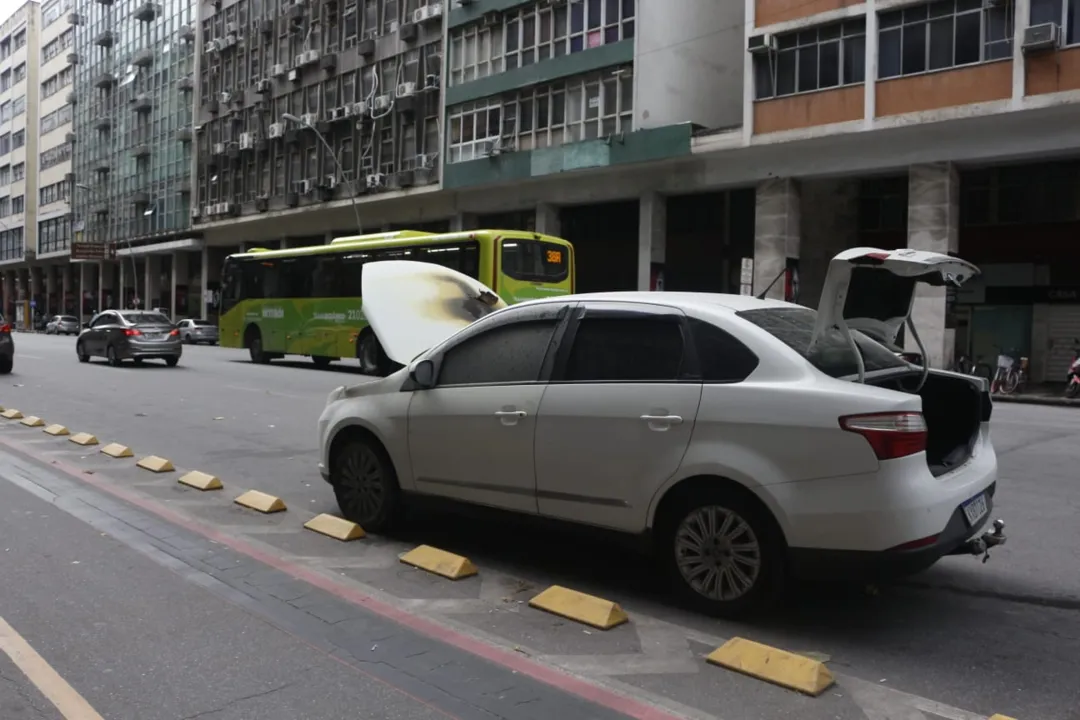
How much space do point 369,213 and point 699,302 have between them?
38918 millimetres

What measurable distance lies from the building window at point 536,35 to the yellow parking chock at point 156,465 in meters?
23.9

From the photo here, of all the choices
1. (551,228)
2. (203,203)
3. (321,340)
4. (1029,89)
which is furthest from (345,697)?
(203,203)

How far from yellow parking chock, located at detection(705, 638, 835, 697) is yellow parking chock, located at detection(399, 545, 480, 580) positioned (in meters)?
1.80

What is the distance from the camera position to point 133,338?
23141mm

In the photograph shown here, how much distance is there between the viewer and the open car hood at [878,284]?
4.48 m

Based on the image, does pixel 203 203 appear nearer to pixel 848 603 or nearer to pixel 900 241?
pixel 900 241

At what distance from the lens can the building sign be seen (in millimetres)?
65000

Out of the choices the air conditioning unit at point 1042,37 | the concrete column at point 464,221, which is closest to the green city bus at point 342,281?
the air conditioning unit at point 1042,37

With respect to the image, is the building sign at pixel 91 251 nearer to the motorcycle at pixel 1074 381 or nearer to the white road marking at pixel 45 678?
the motorcycle at pixel 1074 381

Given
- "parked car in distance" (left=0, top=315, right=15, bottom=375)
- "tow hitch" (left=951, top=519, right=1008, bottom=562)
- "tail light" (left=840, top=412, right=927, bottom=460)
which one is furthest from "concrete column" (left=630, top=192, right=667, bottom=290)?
"tail light" (left=840, top=412, right=927, bottom=460)

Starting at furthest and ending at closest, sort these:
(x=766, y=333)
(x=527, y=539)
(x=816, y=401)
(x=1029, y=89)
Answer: (x=1029, y=89) < (x=527, y=539) < (x=766, y=333) < (x=816, y=401)

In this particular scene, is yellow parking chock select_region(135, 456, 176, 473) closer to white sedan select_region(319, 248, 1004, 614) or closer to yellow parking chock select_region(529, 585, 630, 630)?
white sedan select_region(319, 248, 1004, 614)

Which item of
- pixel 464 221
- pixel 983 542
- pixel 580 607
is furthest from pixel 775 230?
pixel 580 607

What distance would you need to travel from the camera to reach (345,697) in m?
3.77
